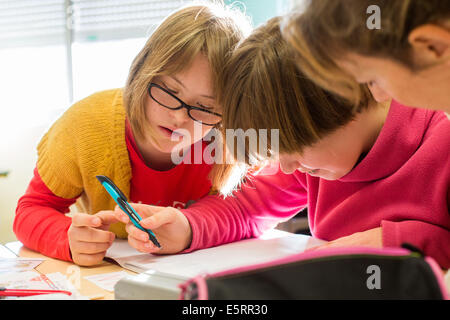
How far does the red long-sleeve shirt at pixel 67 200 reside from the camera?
86 centimetres

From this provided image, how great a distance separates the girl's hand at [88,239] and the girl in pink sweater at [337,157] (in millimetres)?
50

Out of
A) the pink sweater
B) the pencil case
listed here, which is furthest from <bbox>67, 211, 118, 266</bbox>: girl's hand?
the pencil case

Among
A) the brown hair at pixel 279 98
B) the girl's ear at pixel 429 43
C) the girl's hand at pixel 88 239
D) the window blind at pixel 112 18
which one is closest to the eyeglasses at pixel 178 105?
the brown hair at pixel 279 98

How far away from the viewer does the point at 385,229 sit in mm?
718

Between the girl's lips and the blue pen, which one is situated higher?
the girl's lips

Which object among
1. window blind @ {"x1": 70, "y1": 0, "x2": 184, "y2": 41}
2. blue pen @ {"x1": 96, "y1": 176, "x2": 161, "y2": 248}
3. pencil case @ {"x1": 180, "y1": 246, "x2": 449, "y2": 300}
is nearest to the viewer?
pencil case @ {"x1": 180, "y1": 246, "x2": 449, "y2": 300}

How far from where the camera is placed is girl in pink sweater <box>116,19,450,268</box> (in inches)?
Answer: 27.8

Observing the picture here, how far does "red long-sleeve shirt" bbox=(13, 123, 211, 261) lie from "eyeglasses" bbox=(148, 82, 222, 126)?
0.47 feet

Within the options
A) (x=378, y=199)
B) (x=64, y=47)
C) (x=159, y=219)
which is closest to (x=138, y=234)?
(x=159, y=219)

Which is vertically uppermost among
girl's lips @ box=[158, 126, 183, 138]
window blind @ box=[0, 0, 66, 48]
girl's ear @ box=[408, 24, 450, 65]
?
window blind @ box=[0, 0, 66, 48]

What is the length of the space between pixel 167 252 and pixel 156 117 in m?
0.28

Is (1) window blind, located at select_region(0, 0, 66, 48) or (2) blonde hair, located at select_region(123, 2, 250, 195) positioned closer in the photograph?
(2) blonde hair, located at select_region(123, 2, 250, 195)

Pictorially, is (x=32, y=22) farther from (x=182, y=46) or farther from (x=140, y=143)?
(x=182, y=46)

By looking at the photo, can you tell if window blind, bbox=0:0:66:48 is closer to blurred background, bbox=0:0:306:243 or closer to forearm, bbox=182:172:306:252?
blurred background, bbox=0:0:306:243
